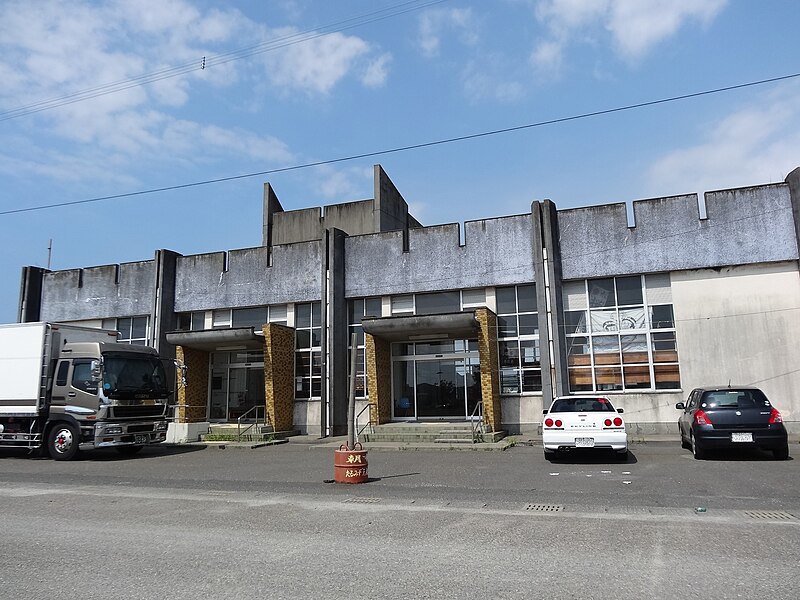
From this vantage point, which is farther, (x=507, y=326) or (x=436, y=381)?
(x=436, y=381)

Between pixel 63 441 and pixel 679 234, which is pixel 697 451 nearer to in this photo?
pixel 679 234

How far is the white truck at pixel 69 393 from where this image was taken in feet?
55.5

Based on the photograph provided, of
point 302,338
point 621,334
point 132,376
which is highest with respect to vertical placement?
point 302,338

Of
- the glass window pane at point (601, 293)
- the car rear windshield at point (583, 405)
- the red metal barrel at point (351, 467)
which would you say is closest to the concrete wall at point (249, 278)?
the glass window pane at point (601, 293)

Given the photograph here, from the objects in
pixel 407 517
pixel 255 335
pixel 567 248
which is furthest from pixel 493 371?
pixel 407 517

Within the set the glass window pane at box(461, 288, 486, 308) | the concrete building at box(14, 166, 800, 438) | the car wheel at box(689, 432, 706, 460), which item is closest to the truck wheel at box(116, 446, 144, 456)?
the concrete building at box(14, 166, 800, 438)

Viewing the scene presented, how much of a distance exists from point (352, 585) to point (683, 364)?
56.8 feet

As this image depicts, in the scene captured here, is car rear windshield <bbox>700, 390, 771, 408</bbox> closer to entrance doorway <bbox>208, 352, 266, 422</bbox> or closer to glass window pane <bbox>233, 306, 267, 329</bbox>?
entrance doorway <bbox>208, 352, 266, 422</bbox>

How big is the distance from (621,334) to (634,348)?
2.02 ft

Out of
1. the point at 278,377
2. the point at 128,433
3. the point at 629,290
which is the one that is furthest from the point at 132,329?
the point at 629,290

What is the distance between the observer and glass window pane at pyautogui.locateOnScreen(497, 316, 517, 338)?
21.5 metres

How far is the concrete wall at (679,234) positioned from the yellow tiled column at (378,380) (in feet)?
23.6

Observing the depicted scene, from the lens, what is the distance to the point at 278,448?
1950cm

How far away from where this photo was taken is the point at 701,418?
44.1ft
